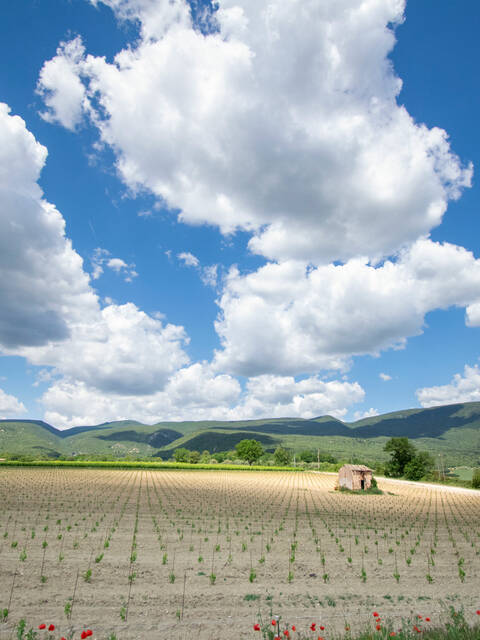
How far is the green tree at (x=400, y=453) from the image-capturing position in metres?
96.6

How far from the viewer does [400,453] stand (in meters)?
97.5

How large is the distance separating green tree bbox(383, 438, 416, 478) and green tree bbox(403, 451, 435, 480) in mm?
1428

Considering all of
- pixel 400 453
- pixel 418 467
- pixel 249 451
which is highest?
pixel 400 453

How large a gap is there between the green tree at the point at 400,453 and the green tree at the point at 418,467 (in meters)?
1.43

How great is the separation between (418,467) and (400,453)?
16.8 ft

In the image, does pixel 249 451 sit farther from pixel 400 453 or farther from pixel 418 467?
pixel 418 467

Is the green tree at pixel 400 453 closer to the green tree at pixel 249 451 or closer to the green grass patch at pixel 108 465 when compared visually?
the green grass patch at pixel 108 465

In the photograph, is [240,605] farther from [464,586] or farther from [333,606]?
[464,586]

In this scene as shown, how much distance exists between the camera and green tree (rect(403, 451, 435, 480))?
93.2m

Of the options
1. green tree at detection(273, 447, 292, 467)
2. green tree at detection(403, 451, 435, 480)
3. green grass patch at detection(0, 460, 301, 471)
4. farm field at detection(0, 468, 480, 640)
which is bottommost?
green tree at detection(273, 447, 292, 467)

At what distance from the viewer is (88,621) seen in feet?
34.8

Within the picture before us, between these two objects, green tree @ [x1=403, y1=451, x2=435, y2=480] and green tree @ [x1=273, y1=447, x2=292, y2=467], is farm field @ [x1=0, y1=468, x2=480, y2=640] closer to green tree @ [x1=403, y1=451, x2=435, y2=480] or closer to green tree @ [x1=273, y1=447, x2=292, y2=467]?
green tree @ [x1=403, y1=451, x2=435, y2=480]

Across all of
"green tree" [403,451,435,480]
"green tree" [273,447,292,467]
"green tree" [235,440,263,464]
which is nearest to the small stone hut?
"green tree" [403,451,435,480]

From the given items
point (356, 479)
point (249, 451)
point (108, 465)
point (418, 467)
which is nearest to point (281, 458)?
point (249, 451)
